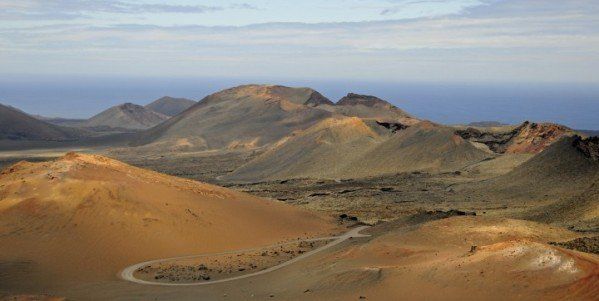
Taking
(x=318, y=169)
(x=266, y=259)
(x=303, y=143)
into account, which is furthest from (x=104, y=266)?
(x=303, y=143)

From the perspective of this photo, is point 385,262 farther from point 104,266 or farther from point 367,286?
point 104,266

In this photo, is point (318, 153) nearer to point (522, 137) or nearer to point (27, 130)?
point (522, 137)

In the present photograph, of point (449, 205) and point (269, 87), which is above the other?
point (269, 87)

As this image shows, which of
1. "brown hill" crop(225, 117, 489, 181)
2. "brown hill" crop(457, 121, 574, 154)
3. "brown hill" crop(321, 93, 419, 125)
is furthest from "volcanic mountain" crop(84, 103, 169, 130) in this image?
"brown hill" crop(457, 121, 574, 154)

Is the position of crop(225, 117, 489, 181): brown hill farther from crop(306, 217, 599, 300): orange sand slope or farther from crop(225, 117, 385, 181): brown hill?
crop(306, 217, 599, 300): orange sand slope

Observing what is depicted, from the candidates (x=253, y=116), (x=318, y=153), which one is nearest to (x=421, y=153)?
(x=318, y=153)

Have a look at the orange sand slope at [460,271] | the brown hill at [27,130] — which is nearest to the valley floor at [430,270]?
the orange sand slope at [460,271]
